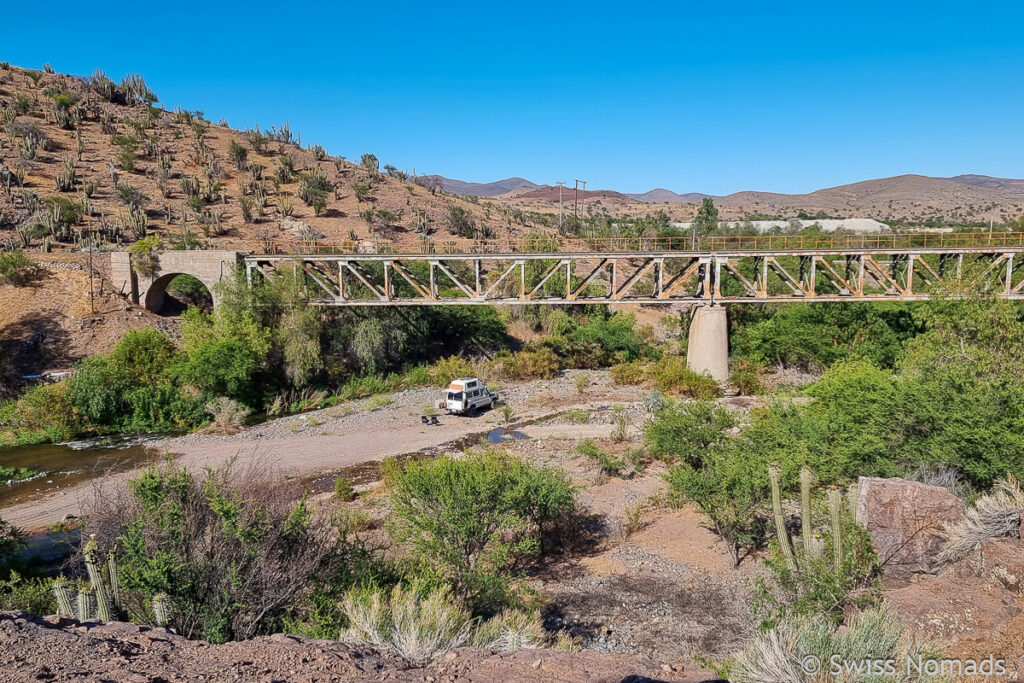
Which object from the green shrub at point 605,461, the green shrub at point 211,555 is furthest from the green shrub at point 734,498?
the green shrub at point 211,555

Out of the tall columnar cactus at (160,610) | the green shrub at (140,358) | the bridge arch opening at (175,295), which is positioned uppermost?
the bridge arch opening at (175,295)

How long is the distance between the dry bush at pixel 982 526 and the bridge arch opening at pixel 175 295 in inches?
1408

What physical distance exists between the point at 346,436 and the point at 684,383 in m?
17.5

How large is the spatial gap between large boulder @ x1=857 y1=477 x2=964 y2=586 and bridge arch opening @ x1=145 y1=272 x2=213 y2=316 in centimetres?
3449

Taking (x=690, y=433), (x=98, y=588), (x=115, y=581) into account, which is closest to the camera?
(x=98, y=588)

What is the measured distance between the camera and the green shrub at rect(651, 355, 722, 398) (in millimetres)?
30875

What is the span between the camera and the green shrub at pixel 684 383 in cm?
3088

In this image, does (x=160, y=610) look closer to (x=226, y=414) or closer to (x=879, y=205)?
(x=226, y=414)

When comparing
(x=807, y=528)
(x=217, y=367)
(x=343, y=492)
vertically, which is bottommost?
(x=343, y=492)

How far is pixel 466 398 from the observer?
2905 centimetres

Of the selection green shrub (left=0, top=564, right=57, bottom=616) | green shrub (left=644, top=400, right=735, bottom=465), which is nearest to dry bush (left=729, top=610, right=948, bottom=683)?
green shrub (left=644, top=400, right=735, bottom=465)

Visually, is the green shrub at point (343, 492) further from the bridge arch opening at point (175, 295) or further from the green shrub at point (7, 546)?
the bridge arch opening at point (175, 295)

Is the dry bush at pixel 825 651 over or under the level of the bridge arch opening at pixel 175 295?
under

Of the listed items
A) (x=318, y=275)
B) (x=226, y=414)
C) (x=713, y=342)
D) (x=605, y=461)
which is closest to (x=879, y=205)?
(x=713, y=342)
